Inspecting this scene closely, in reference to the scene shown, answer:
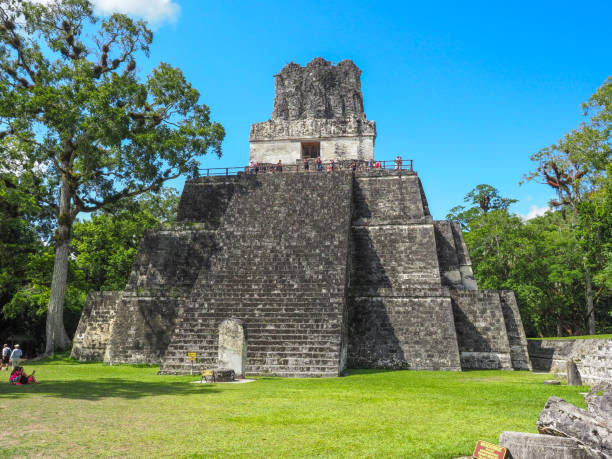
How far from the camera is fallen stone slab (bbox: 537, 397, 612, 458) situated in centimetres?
390

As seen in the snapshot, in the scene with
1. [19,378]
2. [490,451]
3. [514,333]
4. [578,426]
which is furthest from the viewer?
[514,333]

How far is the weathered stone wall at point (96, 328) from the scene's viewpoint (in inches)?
614

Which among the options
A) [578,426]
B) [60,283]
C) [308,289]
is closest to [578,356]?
[308,289]

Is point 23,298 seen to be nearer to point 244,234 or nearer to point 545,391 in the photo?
point 244,234

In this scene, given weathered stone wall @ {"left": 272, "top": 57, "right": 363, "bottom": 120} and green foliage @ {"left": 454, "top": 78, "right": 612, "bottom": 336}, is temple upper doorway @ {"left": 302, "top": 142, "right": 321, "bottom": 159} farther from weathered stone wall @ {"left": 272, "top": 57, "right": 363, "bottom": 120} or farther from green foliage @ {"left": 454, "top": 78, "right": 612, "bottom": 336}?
green foliage @ {"left": 454, "top": 78, "right": 612, "bottom": 336}

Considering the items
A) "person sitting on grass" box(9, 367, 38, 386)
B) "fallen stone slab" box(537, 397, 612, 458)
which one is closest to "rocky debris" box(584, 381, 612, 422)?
"fallen stone slab" box(537, 397, 612, 458)

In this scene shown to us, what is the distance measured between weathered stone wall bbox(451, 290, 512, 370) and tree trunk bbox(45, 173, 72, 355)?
43.8ft

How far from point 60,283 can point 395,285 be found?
1167cm

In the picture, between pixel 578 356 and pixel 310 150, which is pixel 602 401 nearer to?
pixel 578 356

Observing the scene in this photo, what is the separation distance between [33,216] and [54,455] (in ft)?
60.2

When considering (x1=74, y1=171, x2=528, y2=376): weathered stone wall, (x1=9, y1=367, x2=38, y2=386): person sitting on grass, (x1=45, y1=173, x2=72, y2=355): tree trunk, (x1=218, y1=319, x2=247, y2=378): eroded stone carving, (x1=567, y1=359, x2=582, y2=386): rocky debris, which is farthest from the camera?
(x1=45, y1=173, x2=72, y2=355): tree trunk

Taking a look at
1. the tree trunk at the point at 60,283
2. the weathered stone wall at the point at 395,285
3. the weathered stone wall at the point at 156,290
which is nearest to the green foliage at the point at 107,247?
the tree trunk at the point at 60,283

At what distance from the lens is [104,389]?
27.7 feet

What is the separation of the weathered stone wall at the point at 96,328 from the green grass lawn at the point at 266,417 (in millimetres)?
6187
